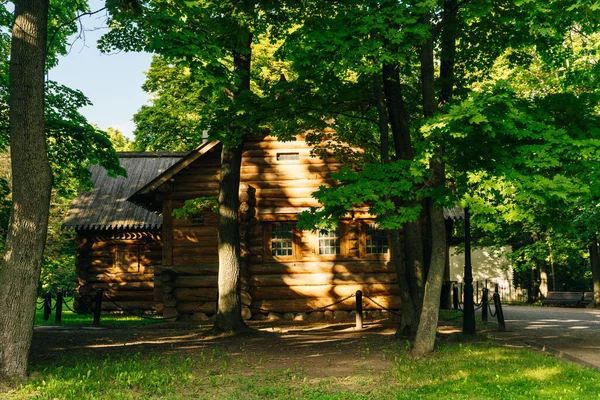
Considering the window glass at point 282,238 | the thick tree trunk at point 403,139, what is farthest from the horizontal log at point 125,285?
the thick tree trunk at point 403,139

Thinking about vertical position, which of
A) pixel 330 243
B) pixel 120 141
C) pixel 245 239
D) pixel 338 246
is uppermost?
pixel 120 141

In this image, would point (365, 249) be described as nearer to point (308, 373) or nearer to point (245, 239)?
point (245, 239)

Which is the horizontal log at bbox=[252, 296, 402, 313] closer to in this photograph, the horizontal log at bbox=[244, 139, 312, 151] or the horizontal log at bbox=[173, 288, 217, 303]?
the horizontal log at bbox=[173, 288, 217, 303]

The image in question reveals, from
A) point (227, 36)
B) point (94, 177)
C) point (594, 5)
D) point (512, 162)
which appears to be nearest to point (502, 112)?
point (512, 162)

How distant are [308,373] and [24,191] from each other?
5931mm

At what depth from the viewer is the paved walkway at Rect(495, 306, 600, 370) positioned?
12.6 m

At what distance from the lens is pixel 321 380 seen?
1051 centimetres

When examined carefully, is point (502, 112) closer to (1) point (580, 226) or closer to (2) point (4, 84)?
(2) point (4, 84)

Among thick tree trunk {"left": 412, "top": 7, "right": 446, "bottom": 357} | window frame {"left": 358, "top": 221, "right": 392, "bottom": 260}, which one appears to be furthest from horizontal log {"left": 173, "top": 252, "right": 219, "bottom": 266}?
thick tree trunk {"left": 412, "top": 7, "right": 446, "bottom": 357}

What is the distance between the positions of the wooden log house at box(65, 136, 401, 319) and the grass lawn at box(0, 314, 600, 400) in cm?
744

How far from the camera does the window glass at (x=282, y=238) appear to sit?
22.6 m

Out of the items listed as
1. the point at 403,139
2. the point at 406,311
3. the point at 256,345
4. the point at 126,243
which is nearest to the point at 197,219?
the point at 126,243

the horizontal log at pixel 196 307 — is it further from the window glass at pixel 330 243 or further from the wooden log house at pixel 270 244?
the window glass at pixel 330 243

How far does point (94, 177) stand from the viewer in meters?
31.3
